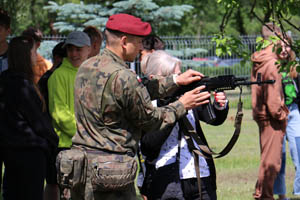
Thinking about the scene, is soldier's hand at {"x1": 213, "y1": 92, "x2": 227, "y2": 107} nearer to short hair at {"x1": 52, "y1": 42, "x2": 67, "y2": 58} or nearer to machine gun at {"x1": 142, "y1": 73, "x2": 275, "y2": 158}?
machine gun at {"x1": 142, "y1": 73, "x2": 275, "y2": 158}

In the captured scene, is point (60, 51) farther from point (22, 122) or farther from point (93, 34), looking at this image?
point (22, 122)

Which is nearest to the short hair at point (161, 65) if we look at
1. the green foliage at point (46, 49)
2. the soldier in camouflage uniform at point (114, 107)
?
the soldier in camouflage uniform at point (114, 107)

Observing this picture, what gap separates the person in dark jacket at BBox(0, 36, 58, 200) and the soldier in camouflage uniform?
1.29m

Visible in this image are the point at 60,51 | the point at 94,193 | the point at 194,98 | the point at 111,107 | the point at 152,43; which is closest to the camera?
the point at 111,107

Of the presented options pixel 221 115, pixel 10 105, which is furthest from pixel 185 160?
pixel 10 105

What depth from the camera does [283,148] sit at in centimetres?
764

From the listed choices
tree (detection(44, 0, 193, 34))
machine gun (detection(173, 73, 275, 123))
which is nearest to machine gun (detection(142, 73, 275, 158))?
machine gun (detection(173, 73, 275, 123))

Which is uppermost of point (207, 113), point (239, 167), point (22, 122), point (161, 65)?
point (161, 65)

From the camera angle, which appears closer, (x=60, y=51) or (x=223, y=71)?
(x=60, y=51)

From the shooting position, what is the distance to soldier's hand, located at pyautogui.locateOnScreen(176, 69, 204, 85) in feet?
13.5

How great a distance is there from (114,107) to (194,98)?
64 centimetres

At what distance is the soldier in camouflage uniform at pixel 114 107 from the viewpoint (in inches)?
143

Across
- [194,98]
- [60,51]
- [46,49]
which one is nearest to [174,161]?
[194,98]

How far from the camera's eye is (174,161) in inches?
169
